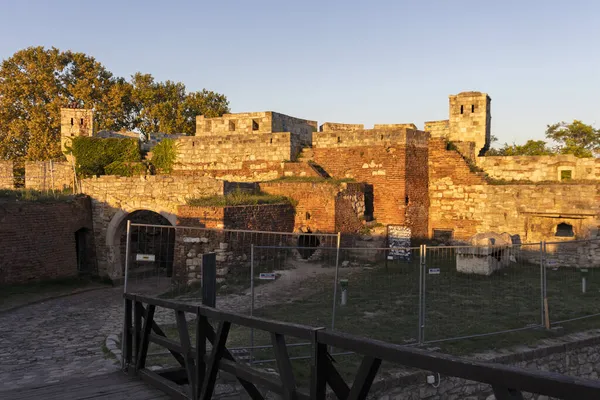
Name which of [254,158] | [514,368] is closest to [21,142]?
[254,158]

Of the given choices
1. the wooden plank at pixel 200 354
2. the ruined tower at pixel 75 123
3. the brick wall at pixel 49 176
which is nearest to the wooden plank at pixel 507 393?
the wooden plank at pixel 200 354

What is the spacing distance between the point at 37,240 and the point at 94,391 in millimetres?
11475

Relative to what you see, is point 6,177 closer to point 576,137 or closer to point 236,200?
point 236,200

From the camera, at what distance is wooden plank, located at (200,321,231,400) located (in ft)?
14.8

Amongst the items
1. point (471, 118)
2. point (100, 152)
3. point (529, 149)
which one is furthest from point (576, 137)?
point (100, 152)

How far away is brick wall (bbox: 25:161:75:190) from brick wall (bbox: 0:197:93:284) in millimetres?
4893

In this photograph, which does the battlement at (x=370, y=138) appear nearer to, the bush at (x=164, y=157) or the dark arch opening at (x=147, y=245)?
the bush at (x=164, y=157)

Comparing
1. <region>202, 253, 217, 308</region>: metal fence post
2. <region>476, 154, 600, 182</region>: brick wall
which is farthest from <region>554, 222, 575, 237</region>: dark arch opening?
<region>202, 253, 217, 308</region>: metal fence post

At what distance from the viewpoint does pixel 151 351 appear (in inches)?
308

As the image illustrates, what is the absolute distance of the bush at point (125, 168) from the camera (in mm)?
21375

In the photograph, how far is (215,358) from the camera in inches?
180

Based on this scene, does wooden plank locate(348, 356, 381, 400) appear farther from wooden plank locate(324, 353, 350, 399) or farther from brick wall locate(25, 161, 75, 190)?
brick wall locate(25, 161, 75, 190)

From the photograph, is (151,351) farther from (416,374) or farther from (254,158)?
(254,158)

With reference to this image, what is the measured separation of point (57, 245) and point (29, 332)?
6.72 m
